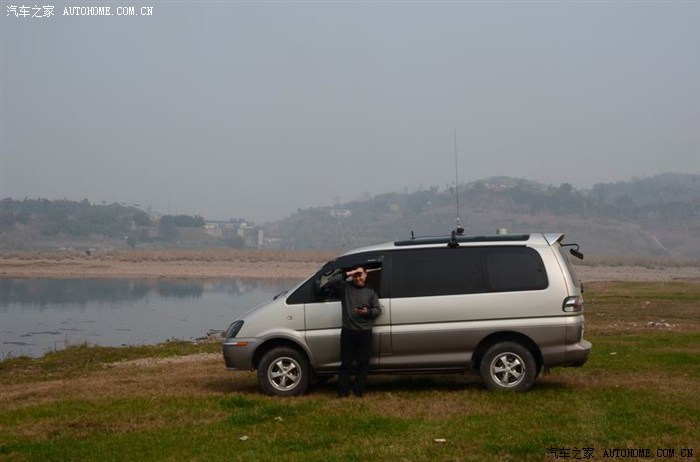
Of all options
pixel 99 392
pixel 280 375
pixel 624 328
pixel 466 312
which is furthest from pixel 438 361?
pixel 624 328

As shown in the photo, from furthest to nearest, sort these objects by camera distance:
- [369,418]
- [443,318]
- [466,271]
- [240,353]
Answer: [240,353], [466,271], [443,318], [369,418]

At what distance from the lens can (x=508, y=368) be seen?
12.1 meters

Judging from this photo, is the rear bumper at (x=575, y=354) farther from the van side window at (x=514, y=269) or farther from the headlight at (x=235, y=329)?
the headlight at (x=235, y=329)

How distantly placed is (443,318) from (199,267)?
2777 inches

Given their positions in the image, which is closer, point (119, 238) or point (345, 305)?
point (345, 305)

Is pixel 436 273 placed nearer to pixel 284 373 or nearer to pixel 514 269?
pixel 514 269

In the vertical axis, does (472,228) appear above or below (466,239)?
above

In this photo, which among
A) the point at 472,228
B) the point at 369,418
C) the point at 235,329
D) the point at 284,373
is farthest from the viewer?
the point at 472,228

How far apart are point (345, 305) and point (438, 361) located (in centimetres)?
141

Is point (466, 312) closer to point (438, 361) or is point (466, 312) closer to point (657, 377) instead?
point (438, 361)

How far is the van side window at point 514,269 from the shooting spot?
12.2 meters

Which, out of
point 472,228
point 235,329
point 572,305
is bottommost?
point 235,329

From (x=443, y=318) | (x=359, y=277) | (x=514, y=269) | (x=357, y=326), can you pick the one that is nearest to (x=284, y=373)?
(x=357, y=326)

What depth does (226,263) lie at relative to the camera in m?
85.7
